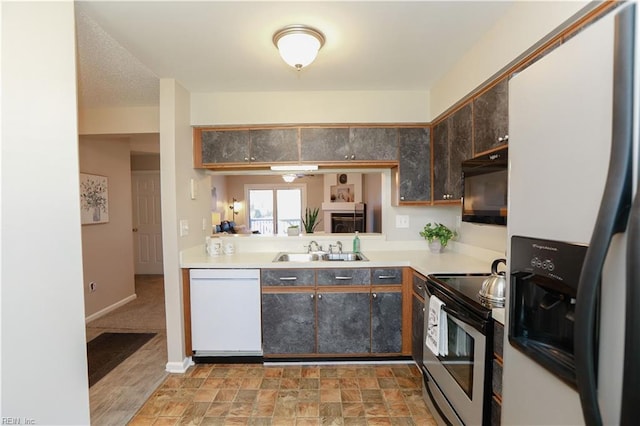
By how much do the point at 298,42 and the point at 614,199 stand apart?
1.66 m

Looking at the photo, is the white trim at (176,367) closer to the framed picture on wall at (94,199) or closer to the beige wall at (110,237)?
the beige wall at (110,237)

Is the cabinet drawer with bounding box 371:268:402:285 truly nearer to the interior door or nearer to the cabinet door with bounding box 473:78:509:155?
the cabinet door with bounding box 473:78:509:155

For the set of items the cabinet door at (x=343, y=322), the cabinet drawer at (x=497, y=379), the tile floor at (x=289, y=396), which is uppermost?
the cabinet drawer at (x=497, y=379)

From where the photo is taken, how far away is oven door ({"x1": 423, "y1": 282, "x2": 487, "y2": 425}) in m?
1.39

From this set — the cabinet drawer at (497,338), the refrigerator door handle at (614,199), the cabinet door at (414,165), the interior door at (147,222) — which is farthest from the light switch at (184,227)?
the interior door at (147,222)

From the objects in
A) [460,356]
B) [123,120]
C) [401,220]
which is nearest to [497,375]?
[460,356]

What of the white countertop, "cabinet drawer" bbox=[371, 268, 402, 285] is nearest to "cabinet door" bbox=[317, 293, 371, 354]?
"cabinet drawer" bbox=[371, 268, 402, 285]

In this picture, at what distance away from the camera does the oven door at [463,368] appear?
54.7 inches

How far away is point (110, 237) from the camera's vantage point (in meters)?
3.95

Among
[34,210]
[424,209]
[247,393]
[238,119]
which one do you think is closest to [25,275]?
[34,210]

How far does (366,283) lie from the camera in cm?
249

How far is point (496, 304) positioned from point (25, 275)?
1987 millimetres

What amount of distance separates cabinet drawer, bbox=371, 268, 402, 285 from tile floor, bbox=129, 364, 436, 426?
28.7 inches

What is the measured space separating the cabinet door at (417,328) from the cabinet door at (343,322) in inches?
14.1
